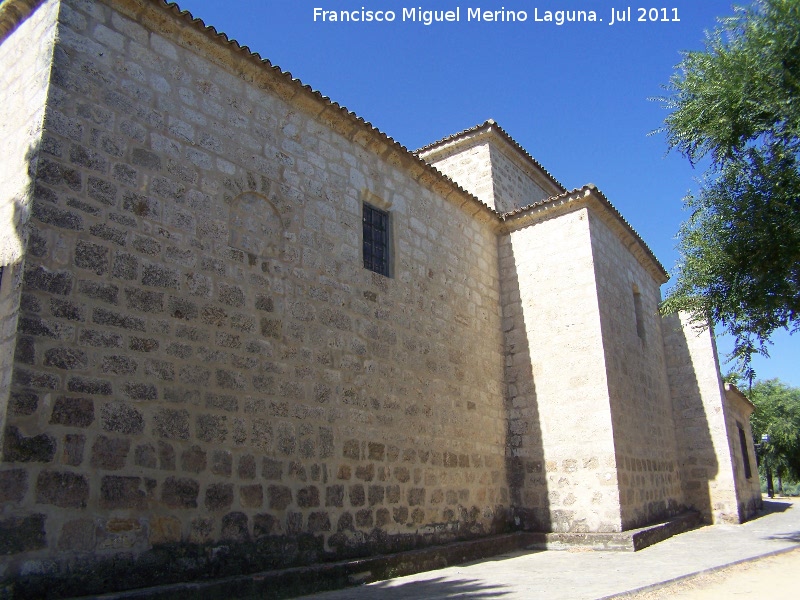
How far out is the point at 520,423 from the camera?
997 cm

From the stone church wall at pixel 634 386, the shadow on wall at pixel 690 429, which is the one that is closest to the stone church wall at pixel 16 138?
the stone church wall at pixel 634 386

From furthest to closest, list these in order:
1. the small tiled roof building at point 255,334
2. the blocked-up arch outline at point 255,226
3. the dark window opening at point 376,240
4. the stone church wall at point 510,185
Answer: the stone church wall at point 510,185 → the dark window opening at point 376,240 → the blocked-up arch outline at point 255,226 → the small tiled roof building at point 255,334

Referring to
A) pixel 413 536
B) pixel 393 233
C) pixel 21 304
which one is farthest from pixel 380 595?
pixel 393 233

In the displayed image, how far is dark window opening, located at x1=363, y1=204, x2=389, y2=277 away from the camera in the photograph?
26.4 ft

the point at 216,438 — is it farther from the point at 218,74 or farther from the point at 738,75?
the point at 738,75

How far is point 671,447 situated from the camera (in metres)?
12.4

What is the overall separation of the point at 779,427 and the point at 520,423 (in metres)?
28.5

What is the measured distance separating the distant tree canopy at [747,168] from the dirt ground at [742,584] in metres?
2.98

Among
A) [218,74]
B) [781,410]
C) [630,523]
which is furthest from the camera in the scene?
[781,410]

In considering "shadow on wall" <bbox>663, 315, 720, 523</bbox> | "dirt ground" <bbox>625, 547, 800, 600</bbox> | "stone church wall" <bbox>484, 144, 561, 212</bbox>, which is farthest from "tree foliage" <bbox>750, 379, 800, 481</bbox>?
"dirt ground" <bbox>625, 547, 800, 600</bbox>

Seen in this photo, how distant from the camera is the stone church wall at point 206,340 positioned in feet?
15.1

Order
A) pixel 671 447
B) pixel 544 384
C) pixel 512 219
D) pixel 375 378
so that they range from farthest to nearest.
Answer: pixel 671 447 < pixel 512 219 < pixel 544 384 < pixel 375 378

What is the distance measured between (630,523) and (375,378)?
4.65 metres

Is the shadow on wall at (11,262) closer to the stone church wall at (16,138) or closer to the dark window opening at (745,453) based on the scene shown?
the stone church wall at (16,138)
